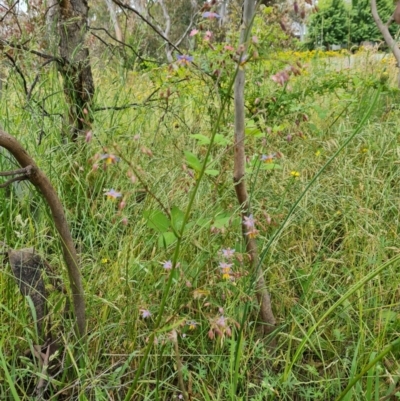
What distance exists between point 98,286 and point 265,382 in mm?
583

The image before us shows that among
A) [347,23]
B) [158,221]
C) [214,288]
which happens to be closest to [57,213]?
[158,221]

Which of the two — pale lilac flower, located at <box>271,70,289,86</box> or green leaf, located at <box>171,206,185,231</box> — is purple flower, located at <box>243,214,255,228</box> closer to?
green leaf, located at <box>171,206,185,231</box>

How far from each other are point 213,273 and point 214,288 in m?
0.07

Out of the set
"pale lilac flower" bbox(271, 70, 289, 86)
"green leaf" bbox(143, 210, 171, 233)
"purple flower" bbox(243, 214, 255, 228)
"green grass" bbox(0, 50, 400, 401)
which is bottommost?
"green grass" bbox(0, 50, 400, 401)

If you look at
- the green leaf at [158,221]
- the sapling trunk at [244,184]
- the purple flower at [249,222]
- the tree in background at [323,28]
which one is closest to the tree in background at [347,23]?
the tree in background at [323,28]

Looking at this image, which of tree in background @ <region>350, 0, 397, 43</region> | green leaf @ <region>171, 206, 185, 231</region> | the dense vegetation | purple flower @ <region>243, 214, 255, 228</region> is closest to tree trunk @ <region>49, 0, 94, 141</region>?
the dense vegetation

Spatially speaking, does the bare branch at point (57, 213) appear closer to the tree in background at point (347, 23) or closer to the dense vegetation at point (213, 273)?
the dense vegetation at point (213, 273)

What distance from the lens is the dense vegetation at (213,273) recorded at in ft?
3.36

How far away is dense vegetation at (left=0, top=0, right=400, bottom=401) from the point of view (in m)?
1.02

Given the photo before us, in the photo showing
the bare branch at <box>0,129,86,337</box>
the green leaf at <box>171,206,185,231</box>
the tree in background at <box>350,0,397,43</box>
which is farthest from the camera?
the tree in background at <box>350,0,397,43</box>

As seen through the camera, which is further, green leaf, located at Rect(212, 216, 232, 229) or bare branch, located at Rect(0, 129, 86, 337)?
green leaf, located at Rect(212, 216, 232, 229)

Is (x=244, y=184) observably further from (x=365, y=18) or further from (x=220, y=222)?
(x=365, y=18)

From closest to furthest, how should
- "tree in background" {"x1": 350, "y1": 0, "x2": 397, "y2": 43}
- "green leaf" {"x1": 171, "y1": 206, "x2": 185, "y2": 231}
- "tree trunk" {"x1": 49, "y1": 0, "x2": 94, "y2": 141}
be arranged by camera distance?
"green leaf" {"x1": 171, "y1": 206, "x2": 185, "y2": 231}, "tree trunk" {"x1": 49, "y1": 0, "x2": 94, "y2": 141}, "tree in background" {"x1": 350, "y1": 0, "x2": 397, "y2": 43}

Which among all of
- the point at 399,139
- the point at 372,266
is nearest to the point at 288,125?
the point at 399,139
